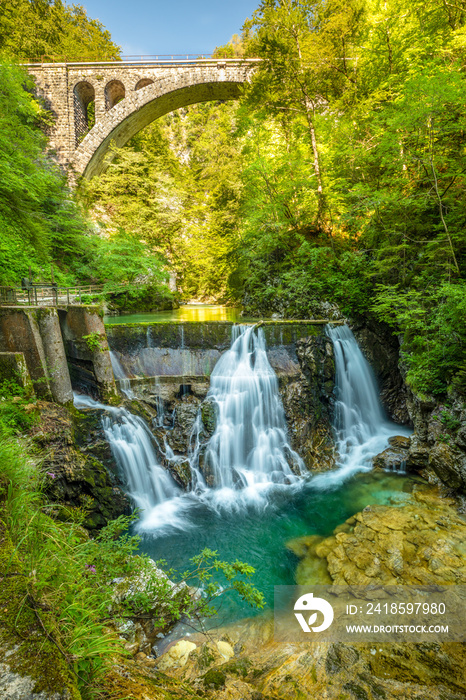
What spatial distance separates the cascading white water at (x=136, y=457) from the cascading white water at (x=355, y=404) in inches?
198

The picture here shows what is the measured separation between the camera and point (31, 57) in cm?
1930

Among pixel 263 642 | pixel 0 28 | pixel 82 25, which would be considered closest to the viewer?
pixel 263 642

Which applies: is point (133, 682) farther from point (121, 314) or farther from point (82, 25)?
point (82, 25)

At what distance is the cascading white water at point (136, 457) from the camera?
267 inches

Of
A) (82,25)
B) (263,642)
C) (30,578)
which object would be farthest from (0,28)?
(263,642)

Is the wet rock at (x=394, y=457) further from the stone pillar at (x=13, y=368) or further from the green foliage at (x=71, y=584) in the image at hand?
the stone pillar at (x=13, y=368)

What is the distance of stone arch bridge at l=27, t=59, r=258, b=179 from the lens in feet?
60.0

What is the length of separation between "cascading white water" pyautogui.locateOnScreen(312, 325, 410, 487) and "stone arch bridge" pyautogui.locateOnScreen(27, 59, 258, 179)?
18.6 meters

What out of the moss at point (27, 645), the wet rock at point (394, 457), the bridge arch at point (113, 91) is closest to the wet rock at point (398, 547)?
the wet rock at point (394, 457)

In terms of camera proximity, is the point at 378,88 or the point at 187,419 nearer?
the point at 187,419

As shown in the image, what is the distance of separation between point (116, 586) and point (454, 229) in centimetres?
A: 941

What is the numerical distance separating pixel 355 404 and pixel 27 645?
9663mm

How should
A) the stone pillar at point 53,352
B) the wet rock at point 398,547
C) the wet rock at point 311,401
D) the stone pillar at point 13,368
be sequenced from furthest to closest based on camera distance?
the wet rock at point 311,401
the stone pillar at point 53,352
the stone pillar at point 13,368
the wet rock at point 398,547

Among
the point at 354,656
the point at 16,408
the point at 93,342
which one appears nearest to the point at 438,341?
the point at 354,656
